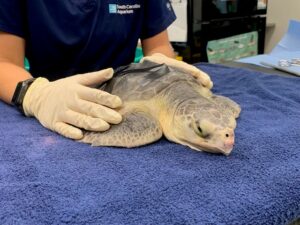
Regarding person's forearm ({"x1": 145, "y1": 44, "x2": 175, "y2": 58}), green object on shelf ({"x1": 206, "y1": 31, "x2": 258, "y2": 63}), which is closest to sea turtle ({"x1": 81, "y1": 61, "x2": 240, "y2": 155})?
person's forearm ({"x1": 145, "y1": 44, "x2": 175, "y2": 58})

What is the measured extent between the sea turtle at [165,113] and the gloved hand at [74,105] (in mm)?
20

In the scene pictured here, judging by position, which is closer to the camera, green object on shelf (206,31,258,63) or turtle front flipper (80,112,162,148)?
turtle front flipper (80,112,162,148)

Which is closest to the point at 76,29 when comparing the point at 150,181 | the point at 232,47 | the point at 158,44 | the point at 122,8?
the point at 122,8

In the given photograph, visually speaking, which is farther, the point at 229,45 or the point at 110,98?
the point at 229,45

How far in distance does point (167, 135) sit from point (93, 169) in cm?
16

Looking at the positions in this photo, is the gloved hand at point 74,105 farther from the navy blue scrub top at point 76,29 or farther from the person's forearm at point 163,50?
the person's forearm at point 163,50

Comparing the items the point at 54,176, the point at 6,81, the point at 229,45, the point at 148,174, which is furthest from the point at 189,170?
the point at 229,45

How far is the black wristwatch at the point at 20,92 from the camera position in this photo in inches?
28.7

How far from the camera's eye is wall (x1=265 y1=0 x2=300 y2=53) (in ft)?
7.94

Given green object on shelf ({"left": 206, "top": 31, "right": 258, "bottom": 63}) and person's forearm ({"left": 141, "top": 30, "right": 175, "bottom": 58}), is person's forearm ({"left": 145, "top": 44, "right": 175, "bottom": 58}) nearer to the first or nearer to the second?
person's forearm ({"left": 141, "top": 30, "right": 175, "bottom": 58})

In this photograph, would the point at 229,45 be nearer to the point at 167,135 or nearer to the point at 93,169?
the point at 167,135

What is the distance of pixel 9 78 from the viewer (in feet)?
2.57

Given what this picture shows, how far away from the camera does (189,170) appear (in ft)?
1.61

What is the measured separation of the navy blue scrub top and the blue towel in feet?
0.89
